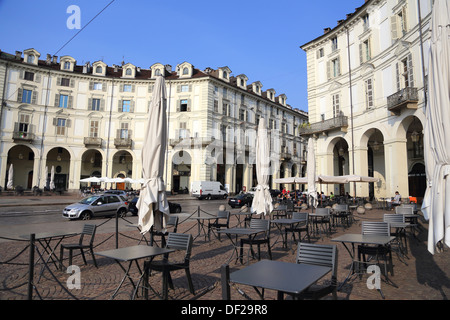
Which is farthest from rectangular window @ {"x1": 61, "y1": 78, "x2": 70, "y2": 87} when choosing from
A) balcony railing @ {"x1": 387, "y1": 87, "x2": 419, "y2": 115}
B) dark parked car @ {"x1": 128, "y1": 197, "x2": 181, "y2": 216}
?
balcony railing @ {"x1": 387, "y1": 87, "x2": 419, "y2": 115}

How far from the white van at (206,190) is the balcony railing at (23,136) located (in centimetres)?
2054

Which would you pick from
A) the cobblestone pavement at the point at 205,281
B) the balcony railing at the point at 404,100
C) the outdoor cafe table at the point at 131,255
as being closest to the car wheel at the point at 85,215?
the cobblestone pavement at the point at 205,281

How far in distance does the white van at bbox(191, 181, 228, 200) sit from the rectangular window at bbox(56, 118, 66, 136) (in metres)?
18.5

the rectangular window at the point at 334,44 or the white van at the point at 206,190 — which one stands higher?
the rectangular window at the point at 334,44

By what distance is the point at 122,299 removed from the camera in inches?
172

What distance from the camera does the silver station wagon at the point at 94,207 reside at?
49.5ft

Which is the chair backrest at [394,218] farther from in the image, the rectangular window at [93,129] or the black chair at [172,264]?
the rectangular window at [93,129]

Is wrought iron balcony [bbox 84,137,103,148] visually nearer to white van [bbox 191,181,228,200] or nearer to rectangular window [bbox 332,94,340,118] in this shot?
white van [bbox 191,181,228,200]

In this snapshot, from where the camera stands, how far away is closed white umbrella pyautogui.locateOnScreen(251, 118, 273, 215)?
10.6 meters

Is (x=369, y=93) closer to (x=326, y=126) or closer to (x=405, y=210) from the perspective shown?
(x=326, y=126)

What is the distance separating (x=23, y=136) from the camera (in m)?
34.0

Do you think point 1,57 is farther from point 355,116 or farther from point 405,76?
point 405,76
